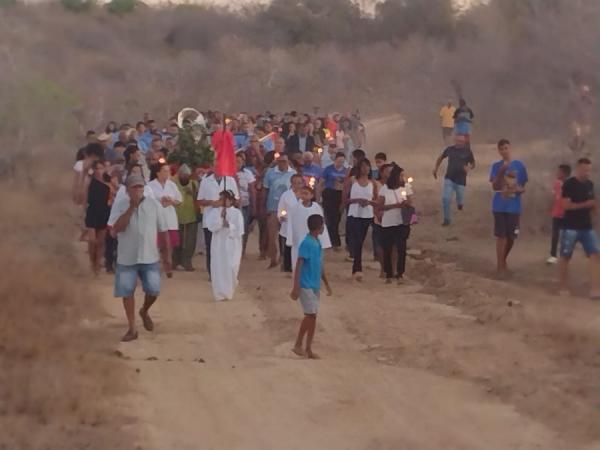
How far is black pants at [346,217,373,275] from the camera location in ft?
52.6

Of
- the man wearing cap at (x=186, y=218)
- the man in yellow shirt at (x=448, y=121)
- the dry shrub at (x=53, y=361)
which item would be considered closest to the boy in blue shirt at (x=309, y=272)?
the dry shrub at (x=53, y=361)

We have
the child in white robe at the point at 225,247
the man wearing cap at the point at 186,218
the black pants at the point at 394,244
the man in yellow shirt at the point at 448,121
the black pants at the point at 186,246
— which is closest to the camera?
the child in white robe at the point at 225,247

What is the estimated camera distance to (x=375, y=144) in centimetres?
3669

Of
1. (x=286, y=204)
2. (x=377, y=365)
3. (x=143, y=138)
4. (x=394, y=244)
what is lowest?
(x=377, y=365)

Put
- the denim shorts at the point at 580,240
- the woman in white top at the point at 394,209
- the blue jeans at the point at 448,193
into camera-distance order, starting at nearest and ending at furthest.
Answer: the denim shorts at the point at 580,240, the woman in white top at the point at 394,209, the blue jeans at the point at 448,193

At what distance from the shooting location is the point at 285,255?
16.8 m

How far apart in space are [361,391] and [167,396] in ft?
5.32

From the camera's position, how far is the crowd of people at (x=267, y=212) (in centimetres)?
1207

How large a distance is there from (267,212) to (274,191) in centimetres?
48

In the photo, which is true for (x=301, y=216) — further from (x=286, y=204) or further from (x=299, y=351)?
(x=299, y=351)

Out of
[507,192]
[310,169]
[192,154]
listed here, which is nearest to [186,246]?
[192,154]

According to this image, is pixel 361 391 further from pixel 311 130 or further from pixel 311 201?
pixel 311 130

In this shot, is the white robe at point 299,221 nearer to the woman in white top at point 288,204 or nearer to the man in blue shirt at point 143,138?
the woman in white top at point 288,204

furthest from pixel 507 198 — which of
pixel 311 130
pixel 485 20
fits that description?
pixel 485 20
